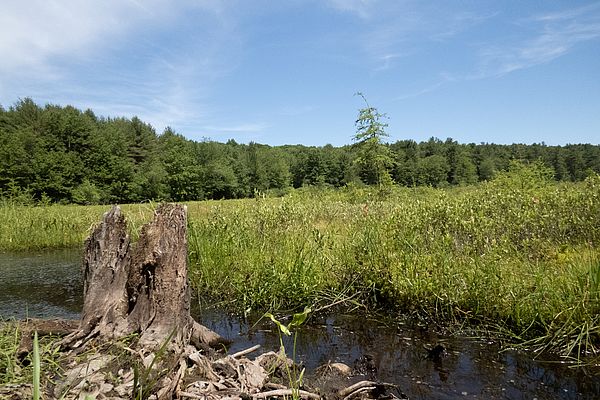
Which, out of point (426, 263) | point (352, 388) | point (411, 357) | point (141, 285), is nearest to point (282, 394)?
point (352, 388)

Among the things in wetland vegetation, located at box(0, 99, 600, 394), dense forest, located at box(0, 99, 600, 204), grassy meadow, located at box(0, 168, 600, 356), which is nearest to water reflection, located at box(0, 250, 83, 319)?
wetland vegetation, located at box(0, 99, 600, 394)

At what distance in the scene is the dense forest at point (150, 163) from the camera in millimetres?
48859

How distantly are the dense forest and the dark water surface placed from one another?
11.6 meters

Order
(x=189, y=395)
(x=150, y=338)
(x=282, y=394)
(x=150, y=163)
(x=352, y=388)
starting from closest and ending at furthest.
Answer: (x=189, y=395), (x=282, y=394), (x=352, y=388), (x=150, y=338), (x=150, y=163)

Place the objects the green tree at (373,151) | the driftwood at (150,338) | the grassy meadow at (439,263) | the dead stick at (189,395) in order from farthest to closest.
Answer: the green tree at (373,151) < the grassy meadow at (439,263) < the driftwood at (150,338) < the dead stick at (189,395)

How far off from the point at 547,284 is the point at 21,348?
612 centimetres

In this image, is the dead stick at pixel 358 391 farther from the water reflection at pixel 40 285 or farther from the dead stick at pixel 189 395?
the water reflection at pixel 40 285

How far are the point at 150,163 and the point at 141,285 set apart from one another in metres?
74.4

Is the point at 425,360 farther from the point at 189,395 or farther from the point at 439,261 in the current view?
the point at 189,395

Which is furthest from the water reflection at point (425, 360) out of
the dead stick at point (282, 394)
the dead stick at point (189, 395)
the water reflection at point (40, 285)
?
the water reflection at point (40, 285)

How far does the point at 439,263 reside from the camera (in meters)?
6.30

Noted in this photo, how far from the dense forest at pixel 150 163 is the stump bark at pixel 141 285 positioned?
1328cm

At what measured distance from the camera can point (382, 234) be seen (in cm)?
737

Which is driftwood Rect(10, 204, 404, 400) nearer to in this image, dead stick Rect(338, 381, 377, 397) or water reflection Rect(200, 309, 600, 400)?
dead stick Rect(338, 381, 377, 397)
